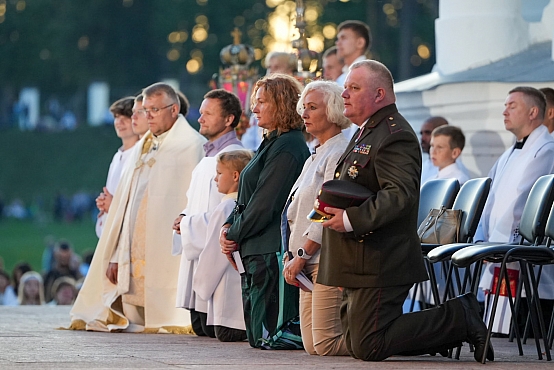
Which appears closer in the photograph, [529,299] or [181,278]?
[529,299]

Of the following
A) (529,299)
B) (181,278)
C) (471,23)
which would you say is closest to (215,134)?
(181,278)

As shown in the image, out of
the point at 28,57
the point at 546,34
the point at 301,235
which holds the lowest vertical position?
the point at 301,235

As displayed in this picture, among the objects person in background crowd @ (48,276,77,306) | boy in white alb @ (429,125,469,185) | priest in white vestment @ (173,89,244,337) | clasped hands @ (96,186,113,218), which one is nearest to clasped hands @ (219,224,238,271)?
priest in white vestment @ (173,89,244,337)

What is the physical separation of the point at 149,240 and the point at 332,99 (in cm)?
299

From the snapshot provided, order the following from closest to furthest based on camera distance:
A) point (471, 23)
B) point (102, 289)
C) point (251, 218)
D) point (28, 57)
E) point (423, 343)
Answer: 1. point (423, 343)
2. point (251, 218)
3. point (102, 289)
4. point (471, 23)
5. point (28, 57)

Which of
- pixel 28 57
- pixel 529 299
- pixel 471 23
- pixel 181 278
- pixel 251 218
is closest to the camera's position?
pixel 529 299

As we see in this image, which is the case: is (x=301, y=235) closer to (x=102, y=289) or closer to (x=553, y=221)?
(x=553, y=221)

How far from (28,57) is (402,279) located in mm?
42991

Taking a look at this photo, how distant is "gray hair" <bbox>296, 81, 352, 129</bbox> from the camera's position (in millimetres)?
7613

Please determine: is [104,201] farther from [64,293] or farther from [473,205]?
[64,293]

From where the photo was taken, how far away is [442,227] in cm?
838

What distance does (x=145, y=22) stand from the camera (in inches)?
1954

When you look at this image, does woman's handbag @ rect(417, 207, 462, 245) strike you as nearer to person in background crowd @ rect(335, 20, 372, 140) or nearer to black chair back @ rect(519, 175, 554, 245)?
black chair back @ rect(519, 175, 554, 245)

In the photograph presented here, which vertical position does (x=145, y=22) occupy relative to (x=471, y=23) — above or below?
above
